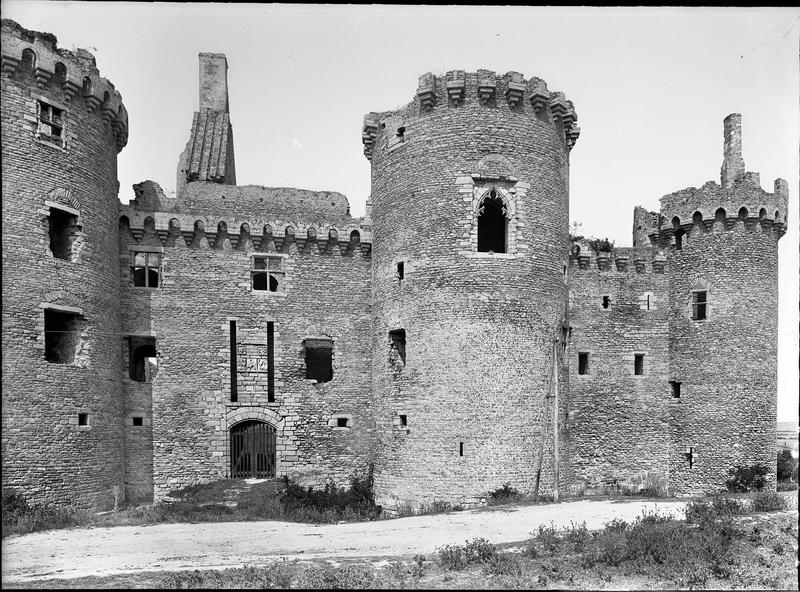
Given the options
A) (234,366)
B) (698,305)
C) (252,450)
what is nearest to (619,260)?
(698,305)

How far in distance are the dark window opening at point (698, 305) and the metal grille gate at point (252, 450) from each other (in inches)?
607

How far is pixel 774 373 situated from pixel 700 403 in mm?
2752

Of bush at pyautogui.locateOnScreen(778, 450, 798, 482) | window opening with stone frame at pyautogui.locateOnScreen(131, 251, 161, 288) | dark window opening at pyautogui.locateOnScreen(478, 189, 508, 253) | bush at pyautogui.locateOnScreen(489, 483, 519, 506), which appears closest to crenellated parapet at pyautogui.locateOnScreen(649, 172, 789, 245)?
dark window opening at pyautogui.locateOnScreen(478, 189, 508, 253)

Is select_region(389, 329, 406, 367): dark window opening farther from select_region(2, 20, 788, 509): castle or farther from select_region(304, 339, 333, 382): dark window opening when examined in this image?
select_region(304, 339, 333, 382): dark window opening

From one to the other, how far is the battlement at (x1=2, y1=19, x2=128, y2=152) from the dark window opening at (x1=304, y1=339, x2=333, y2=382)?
9.83 m

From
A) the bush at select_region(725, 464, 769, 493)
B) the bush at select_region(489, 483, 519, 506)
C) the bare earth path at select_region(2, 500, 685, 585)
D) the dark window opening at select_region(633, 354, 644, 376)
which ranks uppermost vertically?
the dark window opening at select_region(633, 354, 644, 376)

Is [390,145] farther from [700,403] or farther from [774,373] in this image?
[774,373]

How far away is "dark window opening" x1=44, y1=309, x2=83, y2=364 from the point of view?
17.6m

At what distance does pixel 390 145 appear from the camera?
21000 mm

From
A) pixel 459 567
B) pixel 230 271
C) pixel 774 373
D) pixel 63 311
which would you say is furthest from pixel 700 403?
pixel 63 311

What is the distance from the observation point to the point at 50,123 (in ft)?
55.8

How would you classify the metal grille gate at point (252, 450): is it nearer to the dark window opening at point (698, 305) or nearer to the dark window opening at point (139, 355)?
the dark window opening at point (139, 355)

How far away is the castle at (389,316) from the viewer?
55.8 ft

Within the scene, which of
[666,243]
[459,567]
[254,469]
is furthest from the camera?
[666,243]
